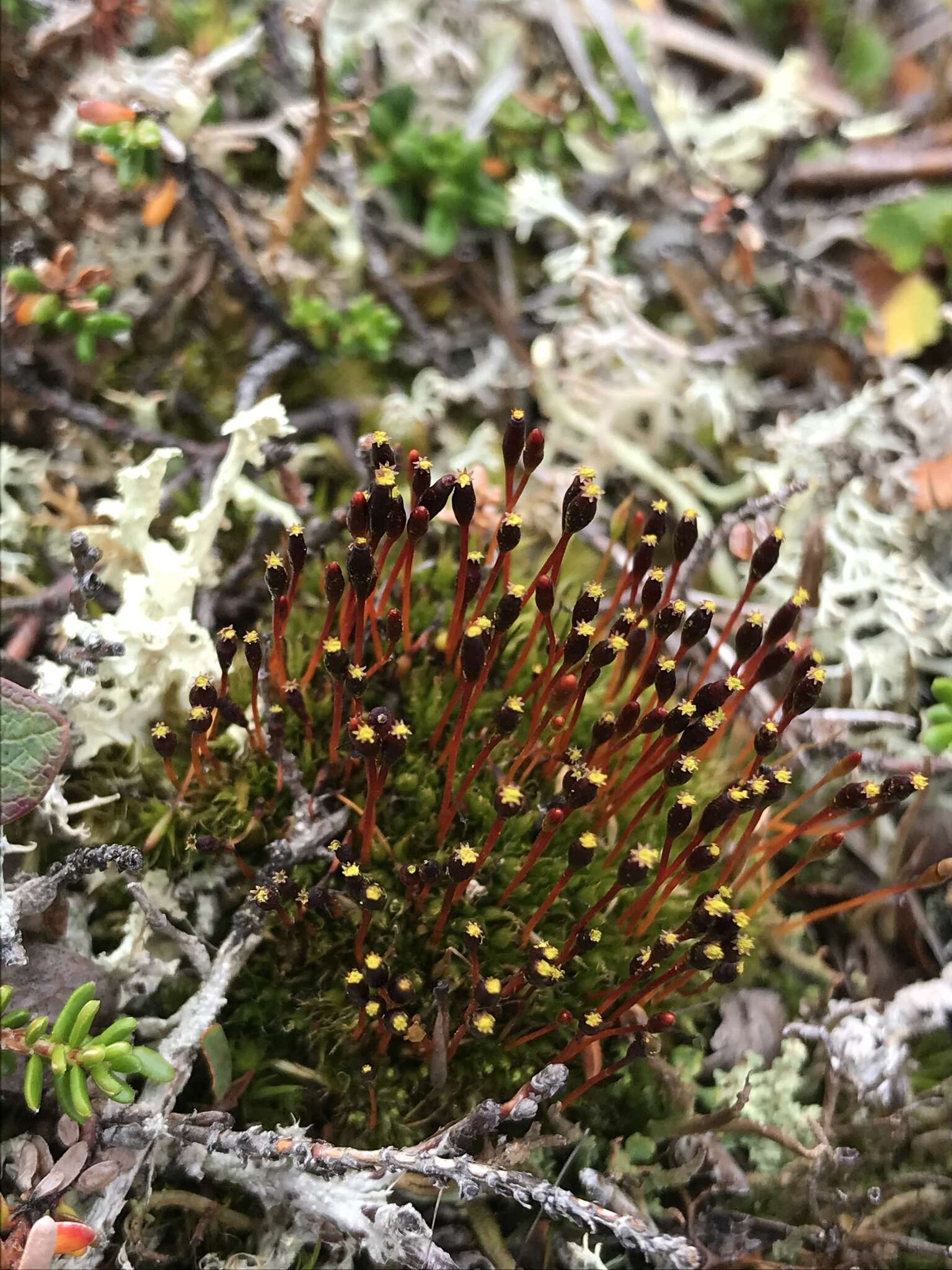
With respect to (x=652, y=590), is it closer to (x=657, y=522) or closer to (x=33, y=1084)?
(x=657, y=522)

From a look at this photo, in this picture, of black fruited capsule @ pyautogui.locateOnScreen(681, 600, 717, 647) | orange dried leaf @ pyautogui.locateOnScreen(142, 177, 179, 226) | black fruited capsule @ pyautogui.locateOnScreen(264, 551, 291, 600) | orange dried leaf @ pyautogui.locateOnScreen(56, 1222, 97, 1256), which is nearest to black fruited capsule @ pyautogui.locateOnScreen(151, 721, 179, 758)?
black fruited capsule @ pyautogui.locateOnScreen(264, 551, 291, 600)

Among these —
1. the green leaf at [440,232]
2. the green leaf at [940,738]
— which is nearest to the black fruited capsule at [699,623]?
the green leaf at [940,738]

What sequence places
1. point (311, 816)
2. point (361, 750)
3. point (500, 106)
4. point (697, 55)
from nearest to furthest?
point (361, 750), point (311, 816), point (500, 106), point (697, 55)

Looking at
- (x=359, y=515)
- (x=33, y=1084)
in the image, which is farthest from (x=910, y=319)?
(x=33, y=1084)

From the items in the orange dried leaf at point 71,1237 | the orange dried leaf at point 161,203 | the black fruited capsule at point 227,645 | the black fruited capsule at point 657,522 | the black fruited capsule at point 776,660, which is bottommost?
the orange dried leaf at point 71,1237

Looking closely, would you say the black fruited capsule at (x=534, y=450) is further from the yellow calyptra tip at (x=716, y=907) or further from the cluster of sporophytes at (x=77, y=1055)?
the cluster of sporophytes at (x=77, y=1055)

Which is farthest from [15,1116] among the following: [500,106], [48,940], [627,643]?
[500,106]

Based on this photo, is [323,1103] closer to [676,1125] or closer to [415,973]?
[415,973]
